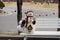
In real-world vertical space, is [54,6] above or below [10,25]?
above

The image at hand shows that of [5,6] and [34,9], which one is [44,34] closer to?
[34,9]

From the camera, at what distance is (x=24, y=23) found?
2152 millimetres

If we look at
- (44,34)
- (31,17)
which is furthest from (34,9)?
(44,34)

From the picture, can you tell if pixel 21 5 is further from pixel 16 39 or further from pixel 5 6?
pixel 16 39

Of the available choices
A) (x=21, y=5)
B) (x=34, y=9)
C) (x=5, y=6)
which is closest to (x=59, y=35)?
(x=34, y=9)

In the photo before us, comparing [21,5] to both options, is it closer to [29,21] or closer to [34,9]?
[34,9]

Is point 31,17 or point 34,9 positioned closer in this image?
point 31,17

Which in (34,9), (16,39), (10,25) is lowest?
(16,39)

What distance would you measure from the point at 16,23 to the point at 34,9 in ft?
1.07

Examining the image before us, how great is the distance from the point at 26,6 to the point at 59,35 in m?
0.63

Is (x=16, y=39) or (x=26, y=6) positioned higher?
(x=26, y=6)

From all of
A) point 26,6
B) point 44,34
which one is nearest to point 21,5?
point 26,6

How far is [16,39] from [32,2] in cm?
58

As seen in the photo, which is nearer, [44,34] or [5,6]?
[44,34]
